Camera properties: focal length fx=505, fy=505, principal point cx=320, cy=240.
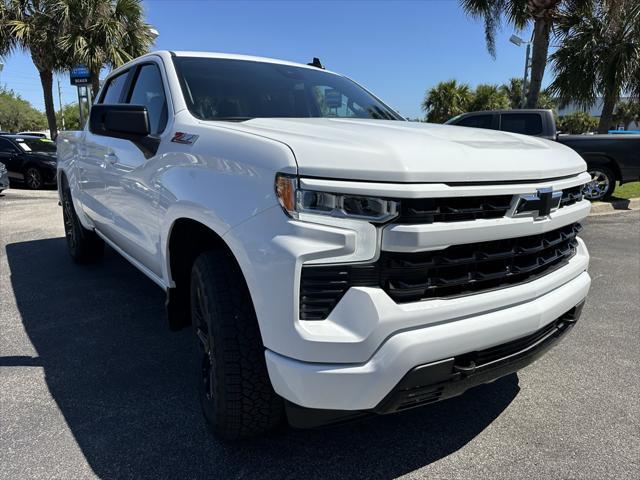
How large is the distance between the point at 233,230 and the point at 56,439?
4.59 feet

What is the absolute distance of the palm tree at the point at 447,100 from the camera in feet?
114

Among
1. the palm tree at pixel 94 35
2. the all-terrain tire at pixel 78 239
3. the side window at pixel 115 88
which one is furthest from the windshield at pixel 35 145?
the side window at pixel 115 88

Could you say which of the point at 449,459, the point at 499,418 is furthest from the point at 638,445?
the point at 449,459

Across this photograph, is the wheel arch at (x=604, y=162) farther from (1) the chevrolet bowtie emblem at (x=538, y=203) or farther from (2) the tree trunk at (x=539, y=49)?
(1) the chevrolet bowtie emblem at (x=538, y=203)

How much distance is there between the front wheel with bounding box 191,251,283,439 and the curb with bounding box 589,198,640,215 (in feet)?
29.3

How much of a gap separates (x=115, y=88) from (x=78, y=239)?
1811 mm

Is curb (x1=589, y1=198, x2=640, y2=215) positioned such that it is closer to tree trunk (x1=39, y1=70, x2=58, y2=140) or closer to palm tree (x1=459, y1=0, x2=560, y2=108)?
palm tree (x1=459, y1=0, x2=560, y2=108)

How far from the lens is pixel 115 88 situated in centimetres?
420

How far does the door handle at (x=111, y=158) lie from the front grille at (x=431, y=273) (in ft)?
7.56

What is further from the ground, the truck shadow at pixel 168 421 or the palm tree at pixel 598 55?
the palm tree at pixel 598 55

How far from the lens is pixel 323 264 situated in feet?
5.56

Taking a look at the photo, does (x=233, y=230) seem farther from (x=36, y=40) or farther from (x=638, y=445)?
(x=36, y=40)

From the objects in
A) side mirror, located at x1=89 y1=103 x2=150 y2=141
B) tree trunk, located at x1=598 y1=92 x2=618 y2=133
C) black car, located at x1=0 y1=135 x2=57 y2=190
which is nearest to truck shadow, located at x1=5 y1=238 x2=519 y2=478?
side mirror, located at x1=89 y1=103 x2=150 y2=141

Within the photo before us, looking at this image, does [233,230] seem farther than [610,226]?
No
